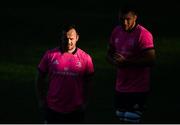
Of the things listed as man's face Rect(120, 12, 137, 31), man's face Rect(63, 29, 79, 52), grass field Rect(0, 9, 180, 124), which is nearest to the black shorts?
man's face Rect(120, 12, 137, 31)

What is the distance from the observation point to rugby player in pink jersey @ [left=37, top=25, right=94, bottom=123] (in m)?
6.96

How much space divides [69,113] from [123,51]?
121cm

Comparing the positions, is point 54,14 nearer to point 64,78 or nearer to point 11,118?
point 11,118

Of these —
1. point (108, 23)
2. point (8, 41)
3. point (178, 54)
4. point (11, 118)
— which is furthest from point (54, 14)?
point (11, 118)

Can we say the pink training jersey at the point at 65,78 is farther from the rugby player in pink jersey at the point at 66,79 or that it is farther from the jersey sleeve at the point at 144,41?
the jersey sleeve at the point at 144,41

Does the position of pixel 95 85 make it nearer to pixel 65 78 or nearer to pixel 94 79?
pixel 94 79

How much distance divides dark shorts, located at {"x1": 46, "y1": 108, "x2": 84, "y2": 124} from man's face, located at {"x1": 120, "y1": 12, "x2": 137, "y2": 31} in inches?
51.7

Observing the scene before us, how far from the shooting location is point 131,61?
7391mm

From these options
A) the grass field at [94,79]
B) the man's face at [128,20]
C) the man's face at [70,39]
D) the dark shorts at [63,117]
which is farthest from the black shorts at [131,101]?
the grass field at [94,79]

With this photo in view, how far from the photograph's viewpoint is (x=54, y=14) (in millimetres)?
28281

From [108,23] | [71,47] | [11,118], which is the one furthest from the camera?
[108,23]

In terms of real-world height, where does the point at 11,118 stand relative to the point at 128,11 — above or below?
below

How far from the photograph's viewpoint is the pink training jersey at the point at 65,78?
22.9 ft

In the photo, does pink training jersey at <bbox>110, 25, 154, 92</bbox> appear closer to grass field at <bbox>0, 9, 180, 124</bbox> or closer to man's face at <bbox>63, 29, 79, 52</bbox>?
man's face at <bbox>63, 29, 79, 52</bbox>
